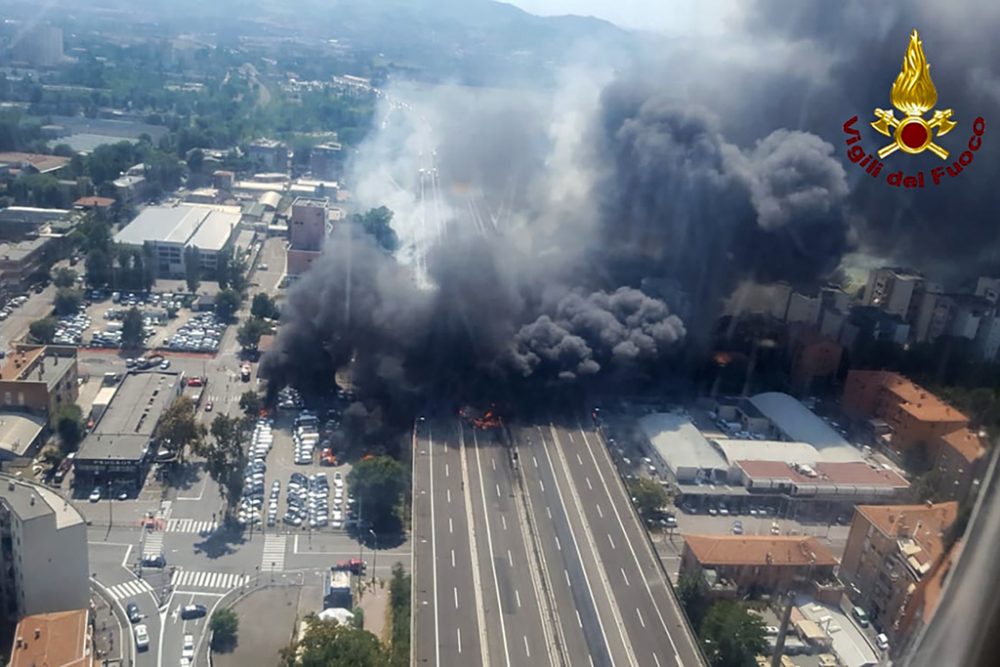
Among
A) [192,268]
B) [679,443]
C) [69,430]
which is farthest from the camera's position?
[192,268]

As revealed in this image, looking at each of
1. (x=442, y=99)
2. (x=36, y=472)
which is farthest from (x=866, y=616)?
(x=442, y=99)

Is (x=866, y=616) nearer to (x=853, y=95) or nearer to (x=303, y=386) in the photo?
(x=303, y=386)

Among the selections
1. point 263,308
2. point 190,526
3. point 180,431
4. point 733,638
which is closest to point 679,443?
point 733,638

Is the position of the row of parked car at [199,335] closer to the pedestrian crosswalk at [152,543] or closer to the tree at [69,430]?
the tree at [69,430]

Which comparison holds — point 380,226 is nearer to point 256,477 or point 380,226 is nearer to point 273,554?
point 256,477

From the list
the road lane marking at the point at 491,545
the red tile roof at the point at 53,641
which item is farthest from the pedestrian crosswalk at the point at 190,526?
the road lane marking at the point at 491,545

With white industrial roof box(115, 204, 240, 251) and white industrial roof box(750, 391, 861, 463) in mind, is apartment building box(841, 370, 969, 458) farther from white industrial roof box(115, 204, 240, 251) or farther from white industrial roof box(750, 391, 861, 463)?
white industrial roof box(115, 204, 240, 251)
